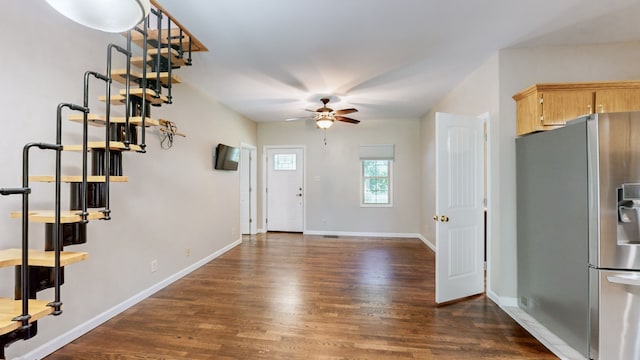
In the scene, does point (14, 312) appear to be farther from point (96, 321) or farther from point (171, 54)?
point (171, 54)

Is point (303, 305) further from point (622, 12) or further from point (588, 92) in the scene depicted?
point (622, 12)

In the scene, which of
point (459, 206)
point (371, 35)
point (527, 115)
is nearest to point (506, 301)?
point (459, 206)

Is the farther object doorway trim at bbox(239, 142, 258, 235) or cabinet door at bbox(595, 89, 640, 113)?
doorway trim at bbox(239, 142, 258, 235)

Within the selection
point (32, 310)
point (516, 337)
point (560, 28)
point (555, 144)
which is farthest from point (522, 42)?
point (32, 310)

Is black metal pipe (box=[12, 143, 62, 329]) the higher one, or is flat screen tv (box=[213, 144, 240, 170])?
flat screen tv (box=[213, 144, 240, 170])

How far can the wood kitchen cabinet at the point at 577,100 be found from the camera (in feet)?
7.68

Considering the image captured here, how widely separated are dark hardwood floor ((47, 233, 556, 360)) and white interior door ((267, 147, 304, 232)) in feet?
8.35

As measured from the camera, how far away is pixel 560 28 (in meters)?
2.40

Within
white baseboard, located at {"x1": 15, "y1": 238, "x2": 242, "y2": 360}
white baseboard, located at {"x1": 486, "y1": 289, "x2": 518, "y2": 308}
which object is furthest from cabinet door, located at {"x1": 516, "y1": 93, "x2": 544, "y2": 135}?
white baseboard, located at {"x1": 15, "y1": 238, "x2": 242, "y2": 360}

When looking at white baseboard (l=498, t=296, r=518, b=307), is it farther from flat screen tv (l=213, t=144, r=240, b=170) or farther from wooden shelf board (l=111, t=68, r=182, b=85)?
flat screen tv (l=213, t=144, r=240, b=170)

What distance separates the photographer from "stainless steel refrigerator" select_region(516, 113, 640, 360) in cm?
180

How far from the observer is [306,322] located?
248cm

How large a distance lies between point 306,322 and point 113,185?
2.20 meters

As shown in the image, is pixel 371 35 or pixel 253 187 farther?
pixel 253 187
